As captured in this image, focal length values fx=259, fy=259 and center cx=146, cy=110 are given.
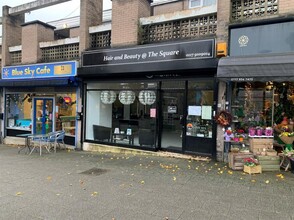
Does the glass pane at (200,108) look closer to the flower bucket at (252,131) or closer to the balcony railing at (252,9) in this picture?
the flower bucket at (252,131)

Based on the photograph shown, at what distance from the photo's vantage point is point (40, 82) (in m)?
10.7

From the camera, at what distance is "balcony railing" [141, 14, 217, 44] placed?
7.92 meters

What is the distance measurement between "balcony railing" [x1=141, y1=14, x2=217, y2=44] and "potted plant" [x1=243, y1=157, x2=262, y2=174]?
3.87m

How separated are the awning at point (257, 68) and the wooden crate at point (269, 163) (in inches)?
78.1

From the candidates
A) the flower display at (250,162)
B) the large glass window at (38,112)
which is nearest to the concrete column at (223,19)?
the flower display at (250,162)

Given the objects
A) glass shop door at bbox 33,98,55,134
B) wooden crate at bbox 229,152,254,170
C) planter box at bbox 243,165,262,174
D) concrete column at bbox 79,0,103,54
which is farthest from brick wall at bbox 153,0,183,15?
planter box at bbox 243,165,262,174

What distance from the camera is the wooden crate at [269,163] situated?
21.4 feet

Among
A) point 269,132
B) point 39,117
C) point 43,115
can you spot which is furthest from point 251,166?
point 39,117

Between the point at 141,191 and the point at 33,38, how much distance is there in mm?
9652

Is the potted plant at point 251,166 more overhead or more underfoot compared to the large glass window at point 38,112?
more underfoot

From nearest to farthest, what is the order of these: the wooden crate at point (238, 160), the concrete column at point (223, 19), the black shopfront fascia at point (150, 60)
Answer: the wooden crate at point (238, 160)
the concrete column at point (223, 19)
the black shopfront fascia at point (150, 60)

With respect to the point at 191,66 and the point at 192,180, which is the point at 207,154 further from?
the point at 191,66

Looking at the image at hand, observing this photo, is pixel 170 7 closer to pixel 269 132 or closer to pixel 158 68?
pixel 158 68

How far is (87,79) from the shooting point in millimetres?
10094
